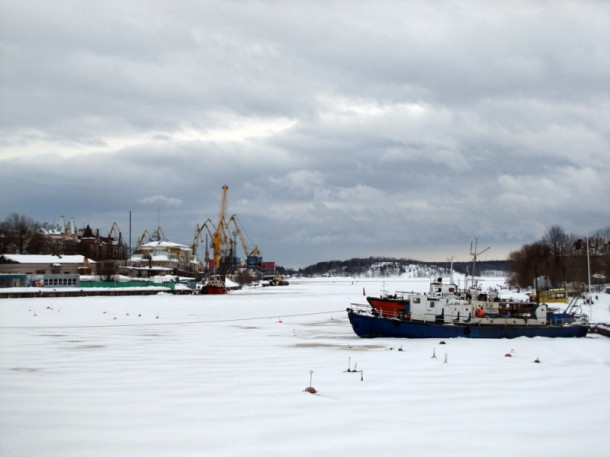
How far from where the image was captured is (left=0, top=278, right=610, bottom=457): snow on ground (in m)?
14.1

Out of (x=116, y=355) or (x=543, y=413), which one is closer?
(x=543, y=413)

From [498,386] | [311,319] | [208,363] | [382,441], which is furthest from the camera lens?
[311,319]

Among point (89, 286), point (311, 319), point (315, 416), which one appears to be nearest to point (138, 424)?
point (315, 416)

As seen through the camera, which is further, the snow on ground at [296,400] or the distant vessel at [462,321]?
the distant vessel at [462,321]

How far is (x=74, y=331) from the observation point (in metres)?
42.8

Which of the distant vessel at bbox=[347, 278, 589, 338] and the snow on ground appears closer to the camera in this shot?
the snow on ground

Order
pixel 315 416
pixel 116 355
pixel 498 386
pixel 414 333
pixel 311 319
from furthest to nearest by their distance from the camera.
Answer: pixel 311 319
pixel 414 333
pixel 116 355
pixel 498 386
pixel 315 416

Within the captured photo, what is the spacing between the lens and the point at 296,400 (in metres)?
18.5

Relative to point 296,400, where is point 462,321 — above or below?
below

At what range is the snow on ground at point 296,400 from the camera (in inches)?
555

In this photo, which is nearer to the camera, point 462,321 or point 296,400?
point 296,400

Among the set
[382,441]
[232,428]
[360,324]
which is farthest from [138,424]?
[360,324]

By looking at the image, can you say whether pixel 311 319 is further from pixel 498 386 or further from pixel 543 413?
pixel 543 413

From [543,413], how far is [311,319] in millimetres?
41820
